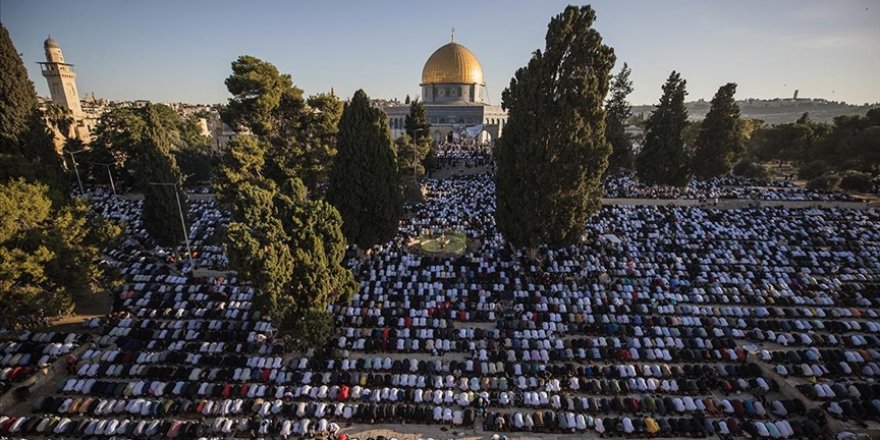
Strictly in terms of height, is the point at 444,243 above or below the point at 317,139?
below

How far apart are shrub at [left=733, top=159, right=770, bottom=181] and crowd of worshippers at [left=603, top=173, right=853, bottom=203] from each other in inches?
34.2

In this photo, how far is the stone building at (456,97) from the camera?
229ft

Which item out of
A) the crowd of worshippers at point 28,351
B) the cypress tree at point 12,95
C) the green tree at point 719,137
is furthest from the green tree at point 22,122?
the green tree at point 719,137

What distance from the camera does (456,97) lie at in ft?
235

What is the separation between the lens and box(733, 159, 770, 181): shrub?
45375 millimetres

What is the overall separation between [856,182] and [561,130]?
40074 mm

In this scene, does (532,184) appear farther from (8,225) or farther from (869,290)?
(8,225)

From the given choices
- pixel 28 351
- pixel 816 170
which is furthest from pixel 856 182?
pixel 28 351

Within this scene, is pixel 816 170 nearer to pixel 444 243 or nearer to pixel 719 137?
pixel 719 137

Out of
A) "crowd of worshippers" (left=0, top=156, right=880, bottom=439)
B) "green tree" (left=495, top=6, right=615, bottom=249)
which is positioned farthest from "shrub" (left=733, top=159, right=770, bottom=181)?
"green tree" (left=495, top=6, right=615, bottom=249)

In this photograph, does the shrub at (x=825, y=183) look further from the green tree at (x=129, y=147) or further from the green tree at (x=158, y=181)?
the green tree at (x=129, y=147)

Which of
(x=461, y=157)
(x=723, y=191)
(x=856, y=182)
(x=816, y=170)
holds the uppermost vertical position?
(x=461, y=157)

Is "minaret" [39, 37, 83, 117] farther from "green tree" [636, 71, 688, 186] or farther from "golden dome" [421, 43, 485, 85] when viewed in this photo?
"green tree" [636, 71, 688, 186]

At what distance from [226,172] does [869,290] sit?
35.8 metres
